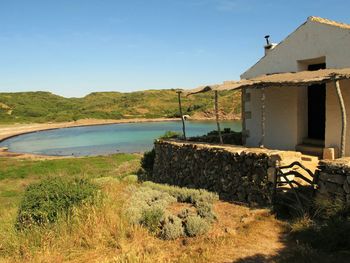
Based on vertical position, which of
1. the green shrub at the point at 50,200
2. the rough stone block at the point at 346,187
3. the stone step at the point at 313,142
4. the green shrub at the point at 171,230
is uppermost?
the stone step at the point at 313,142

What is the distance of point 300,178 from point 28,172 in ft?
64.8

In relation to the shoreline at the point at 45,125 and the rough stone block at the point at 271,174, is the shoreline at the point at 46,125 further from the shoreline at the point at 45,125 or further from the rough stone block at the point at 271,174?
the rough stone block at the point at 271,174

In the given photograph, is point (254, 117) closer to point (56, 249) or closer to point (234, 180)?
point (234, 180)

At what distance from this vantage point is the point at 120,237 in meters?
7.59

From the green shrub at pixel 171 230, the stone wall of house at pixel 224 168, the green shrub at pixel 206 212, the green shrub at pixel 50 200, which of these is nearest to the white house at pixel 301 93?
the stone wall of house at pixel 224 168

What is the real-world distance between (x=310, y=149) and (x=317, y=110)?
1.56m

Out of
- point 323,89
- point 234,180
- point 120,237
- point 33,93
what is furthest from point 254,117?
point 33,93

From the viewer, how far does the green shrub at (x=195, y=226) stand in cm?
820

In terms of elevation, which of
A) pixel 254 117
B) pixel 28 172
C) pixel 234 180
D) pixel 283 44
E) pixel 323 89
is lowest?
pixel 28 172

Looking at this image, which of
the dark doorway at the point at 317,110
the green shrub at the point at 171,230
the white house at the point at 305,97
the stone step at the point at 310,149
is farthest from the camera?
the dark doorway at the point at 317,110

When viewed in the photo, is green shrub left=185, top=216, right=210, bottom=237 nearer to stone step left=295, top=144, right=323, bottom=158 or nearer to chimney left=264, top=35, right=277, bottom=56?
stone step left=295, top=144, right=323, bottom=158

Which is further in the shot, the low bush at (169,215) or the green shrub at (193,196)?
the green shrub at (193,196)

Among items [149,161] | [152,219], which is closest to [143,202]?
[152,219]

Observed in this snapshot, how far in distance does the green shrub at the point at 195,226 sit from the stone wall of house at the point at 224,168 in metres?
2.63
